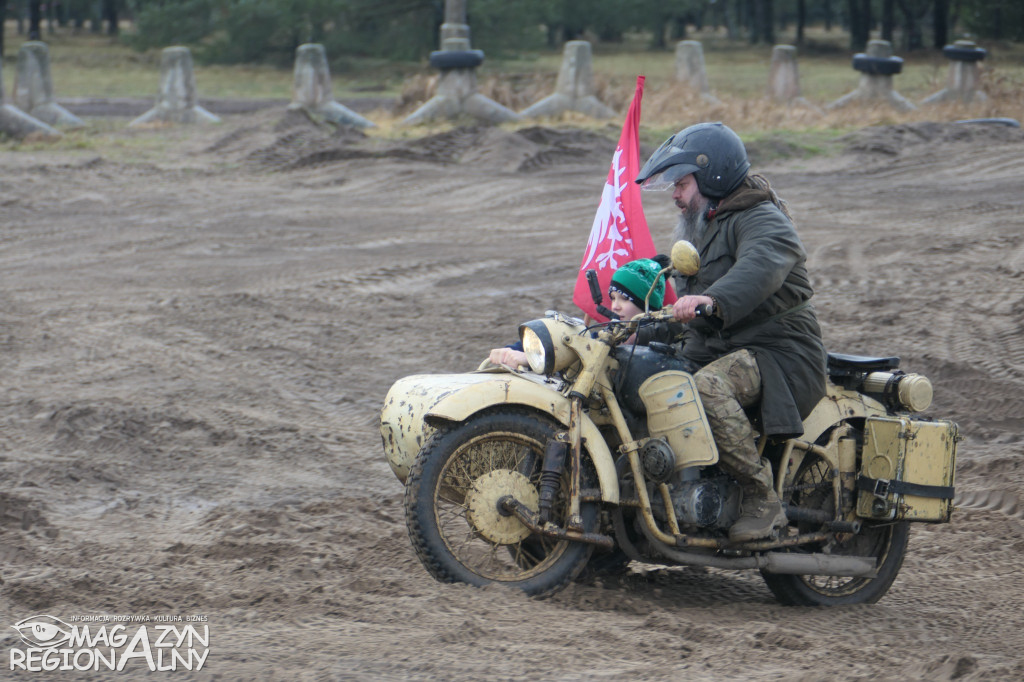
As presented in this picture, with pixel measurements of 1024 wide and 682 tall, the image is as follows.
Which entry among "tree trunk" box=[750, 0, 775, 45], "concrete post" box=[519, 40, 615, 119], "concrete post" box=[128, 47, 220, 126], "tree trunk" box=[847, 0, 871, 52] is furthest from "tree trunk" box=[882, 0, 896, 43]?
"concrete post" box=[128, 47, 220, 126]

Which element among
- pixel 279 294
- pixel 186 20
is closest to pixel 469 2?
pixel 186 20

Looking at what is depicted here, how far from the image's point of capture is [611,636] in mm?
3914

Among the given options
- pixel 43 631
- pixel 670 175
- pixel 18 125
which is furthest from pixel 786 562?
pixel 18 125

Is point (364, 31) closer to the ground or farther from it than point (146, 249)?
farther from it

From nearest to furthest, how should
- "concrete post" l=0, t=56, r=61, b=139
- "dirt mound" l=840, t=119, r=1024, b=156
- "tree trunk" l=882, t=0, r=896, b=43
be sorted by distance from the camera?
"dirt mound" l=840, t=119, r=1024, b=156, "concrete post" l=0, t=56, r=61, b=139, "tree trunk" l=882, t=0, r=896, b=43

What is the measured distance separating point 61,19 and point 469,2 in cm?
2736

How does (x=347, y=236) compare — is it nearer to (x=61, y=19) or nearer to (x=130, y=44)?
(x=130, y=44)

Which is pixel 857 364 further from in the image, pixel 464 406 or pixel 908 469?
pixel 464 406

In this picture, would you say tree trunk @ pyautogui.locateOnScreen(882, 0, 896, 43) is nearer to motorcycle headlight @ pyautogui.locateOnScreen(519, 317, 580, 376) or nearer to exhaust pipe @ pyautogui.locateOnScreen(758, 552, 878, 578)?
exhaust pipe @ pyautogui.locateOnScreen(758, 552, 878, 578)

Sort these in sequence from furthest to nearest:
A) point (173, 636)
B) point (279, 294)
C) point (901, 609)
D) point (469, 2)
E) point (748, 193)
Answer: point (469, 2), point (279, 294), point (901, 609), point (748, 193), point (173, 636)

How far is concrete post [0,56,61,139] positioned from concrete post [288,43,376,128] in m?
4.50

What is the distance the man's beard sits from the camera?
14.9 feet

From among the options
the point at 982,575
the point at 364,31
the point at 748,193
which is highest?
the point at 364,31

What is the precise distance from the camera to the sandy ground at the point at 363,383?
13.1 feet
